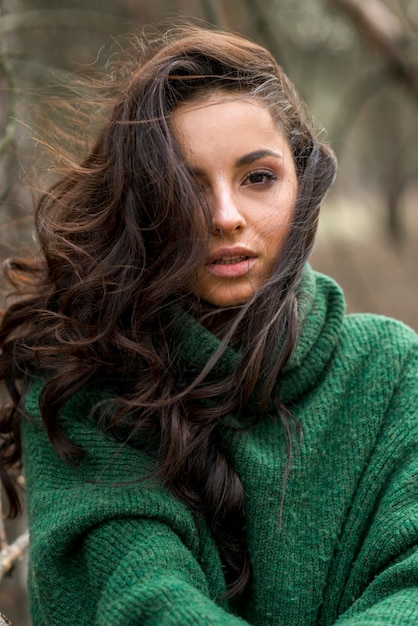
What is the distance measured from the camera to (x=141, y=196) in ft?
5.27

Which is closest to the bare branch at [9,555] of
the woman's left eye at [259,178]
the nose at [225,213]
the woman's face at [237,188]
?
the woman's face at [237,188]

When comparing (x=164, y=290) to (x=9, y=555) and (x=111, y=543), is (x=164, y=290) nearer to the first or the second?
(x=111, y=543)

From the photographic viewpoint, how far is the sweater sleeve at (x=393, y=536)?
1358mm

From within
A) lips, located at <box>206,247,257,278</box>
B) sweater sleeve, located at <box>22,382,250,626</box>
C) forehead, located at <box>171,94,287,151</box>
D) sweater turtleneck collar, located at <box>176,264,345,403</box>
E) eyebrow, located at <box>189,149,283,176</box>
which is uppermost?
forehead, located at <box>171,94,287,151</box>

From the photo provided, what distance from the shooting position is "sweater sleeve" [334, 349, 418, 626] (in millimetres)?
1358

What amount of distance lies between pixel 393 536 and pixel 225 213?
669 millimetres

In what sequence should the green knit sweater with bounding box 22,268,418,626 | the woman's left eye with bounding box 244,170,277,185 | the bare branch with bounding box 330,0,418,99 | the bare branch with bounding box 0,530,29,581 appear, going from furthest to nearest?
the bare branch with bounding box 330,0,418,99, the bare branch with bounding box 0,530,29,581, the woman's left eye with bounding box 244,170,277,185, the green knit sweater with bounding box 22,268,418,626

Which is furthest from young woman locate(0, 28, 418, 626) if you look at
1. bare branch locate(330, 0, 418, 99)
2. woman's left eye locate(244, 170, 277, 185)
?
bare branch locate(330, 0, 418, 99)

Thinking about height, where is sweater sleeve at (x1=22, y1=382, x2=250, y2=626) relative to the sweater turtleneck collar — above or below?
below

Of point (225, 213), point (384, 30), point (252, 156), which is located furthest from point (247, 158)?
point (384, 30)

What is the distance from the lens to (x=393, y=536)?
4.77 ft

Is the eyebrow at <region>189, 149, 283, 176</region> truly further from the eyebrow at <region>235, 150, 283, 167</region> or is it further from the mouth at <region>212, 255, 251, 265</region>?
the mouth at <region>212, 255, 251, 265</region>

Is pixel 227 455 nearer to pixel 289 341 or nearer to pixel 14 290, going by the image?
pixel 289 341

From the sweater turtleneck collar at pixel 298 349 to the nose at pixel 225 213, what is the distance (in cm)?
21
